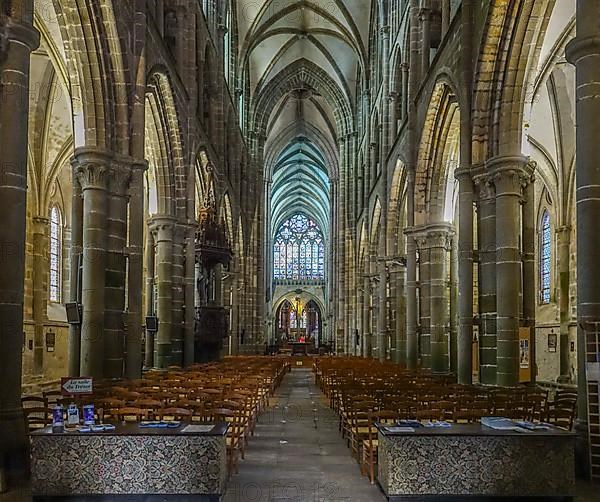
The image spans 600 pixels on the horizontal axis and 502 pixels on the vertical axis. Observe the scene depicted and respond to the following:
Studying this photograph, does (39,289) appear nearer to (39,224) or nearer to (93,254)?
(39,224)

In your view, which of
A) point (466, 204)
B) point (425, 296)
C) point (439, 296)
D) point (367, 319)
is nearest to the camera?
point (466, 204)

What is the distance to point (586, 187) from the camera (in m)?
10.6

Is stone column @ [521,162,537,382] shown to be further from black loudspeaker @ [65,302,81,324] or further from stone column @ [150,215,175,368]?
stone column @ [150,215,175,368]

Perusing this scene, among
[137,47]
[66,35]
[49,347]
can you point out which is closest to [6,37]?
[66,35]

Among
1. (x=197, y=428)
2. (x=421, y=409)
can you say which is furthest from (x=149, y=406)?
(x=421, y=409)

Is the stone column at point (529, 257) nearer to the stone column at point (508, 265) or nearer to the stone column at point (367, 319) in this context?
the stone column at point (508, 265)

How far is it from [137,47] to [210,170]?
1404 centimetres

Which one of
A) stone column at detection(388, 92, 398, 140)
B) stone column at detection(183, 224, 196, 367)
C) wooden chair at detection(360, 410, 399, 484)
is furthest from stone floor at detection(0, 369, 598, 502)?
stone column at detection(388, 92, 398, 140)

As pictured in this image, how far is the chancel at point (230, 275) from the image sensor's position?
8.34 metres

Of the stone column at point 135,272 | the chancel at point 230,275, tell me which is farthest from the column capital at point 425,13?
the stone column at point 135,272

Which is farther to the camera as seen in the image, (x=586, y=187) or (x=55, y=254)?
(x=55, y=254)

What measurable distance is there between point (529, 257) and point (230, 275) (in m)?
25.4

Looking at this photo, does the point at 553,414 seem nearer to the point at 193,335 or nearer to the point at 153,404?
the point at 153,404

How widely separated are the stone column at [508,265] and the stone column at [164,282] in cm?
1189
